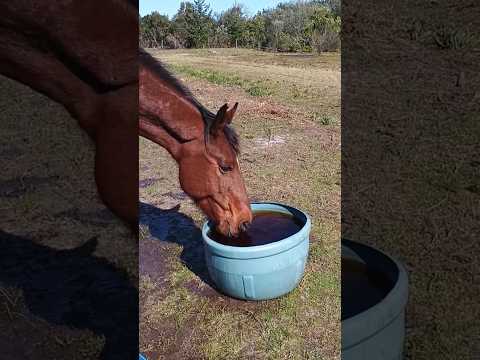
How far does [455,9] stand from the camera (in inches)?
83.4

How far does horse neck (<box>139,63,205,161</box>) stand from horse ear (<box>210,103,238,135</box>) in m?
0.06

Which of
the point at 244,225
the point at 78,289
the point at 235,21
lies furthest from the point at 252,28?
the point at 78,289

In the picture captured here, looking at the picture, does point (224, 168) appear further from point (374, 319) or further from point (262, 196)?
point (374, 319)

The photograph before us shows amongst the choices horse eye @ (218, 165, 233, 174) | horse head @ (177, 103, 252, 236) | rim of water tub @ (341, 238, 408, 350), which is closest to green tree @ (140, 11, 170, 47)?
horse head @ (177, 103, 252, 236)

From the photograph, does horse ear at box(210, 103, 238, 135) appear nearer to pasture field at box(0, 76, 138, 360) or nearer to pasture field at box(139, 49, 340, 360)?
pasture field at box(139, 49, 340, 360)

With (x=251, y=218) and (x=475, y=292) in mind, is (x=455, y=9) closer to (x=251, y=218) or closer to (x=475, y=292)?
(x=475, y=292)

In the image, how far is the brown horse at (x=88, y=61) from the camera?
85 cm

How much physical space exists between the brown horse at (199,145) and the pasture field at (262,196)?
46mm

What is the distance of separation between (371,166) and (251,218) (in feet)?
2.82

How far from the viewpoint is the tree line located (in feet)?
3.01

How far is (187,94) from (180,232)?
1.81ft

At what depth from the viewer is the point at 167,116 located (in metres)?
1.08

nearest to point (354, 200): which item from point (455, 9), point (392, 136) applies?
point (392, 136)

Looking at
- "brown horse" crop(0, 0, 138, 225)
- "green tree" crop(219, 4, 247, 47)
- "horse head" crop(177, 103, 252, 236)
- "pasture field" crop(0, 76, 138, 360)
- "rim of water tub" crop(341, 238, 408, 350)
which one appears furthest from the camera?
"pasture field" crop(0, 76, 138, 360)
